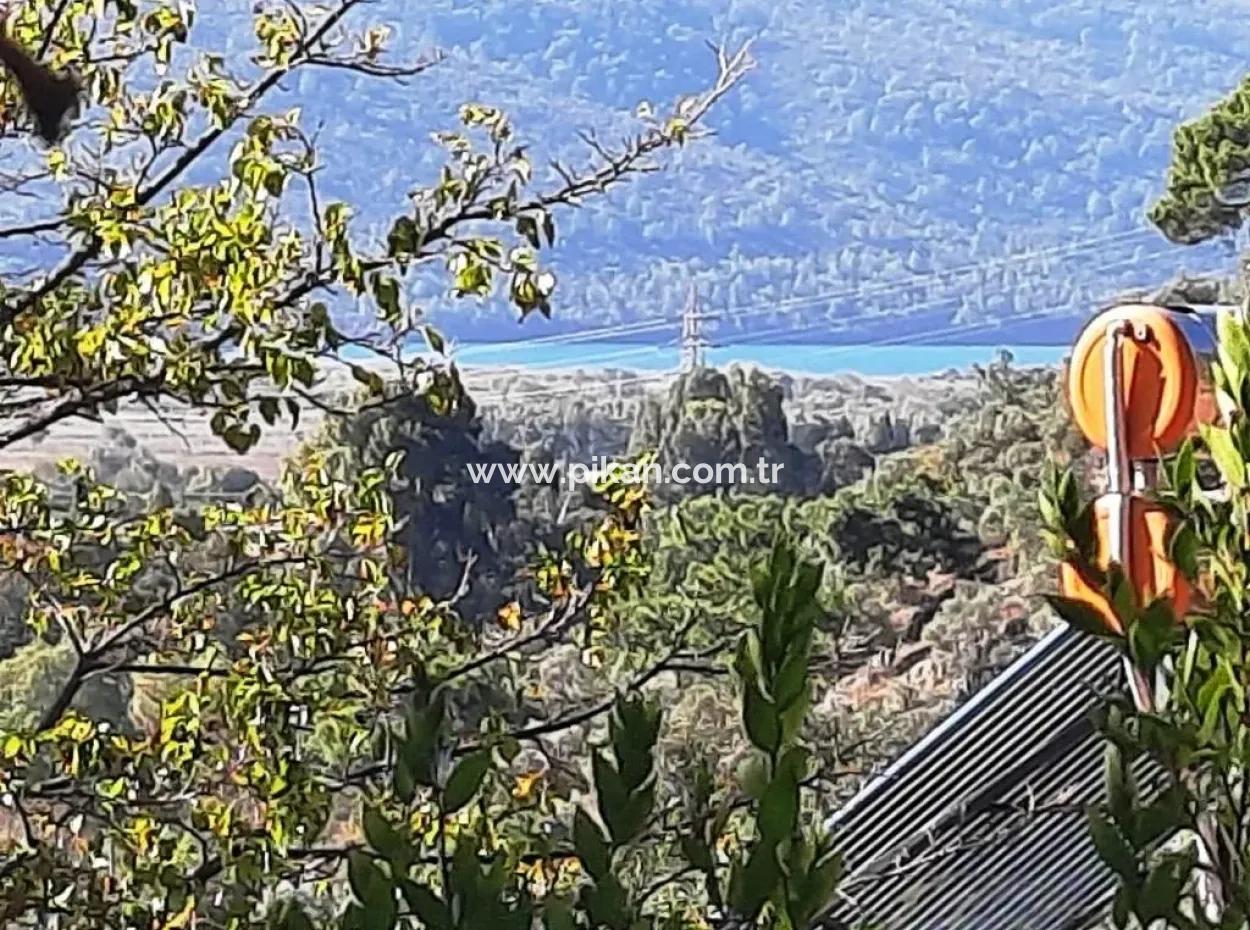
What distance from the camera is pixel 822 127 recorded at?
6.73ft

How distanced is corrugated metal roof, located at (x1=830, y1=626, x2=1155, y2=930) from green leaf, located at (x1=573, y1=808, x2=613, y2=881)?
26.0 inches

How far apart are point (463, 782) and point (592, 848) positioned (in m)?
0.04

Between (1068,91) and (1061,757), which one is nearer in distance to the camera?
(1061,757)

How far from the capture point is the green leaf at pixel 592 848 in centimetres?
51

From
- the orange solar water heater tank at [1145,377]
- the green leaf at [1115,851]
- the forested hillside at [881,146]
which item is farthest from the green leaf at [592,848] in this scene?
the forested hillside at [881,146]

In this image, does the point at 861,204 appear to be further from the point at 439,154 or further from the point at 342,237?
the point at 342,237

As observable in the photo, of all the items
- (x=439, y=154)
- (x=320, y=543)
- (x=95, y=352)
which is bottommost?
(x=320, y=543)

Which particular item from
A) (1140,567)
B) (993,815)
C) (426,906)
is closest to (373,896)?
(426,906)

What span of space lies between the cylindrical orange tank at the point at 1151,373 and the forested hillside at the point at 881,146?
0.43 m

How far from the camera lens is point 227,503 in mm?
1442

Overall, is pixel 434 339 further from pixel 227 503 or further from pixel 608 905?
pixel 608 905

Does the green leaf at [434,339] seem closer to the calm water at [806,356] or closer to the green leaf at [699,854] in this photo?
the calm water at [806,356]

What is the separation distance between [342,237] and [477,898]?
0.79 meters

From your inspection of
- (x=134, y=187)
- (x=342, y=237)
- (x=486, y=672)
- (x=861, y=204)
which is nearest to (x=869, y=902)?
(x=486, y=672)
